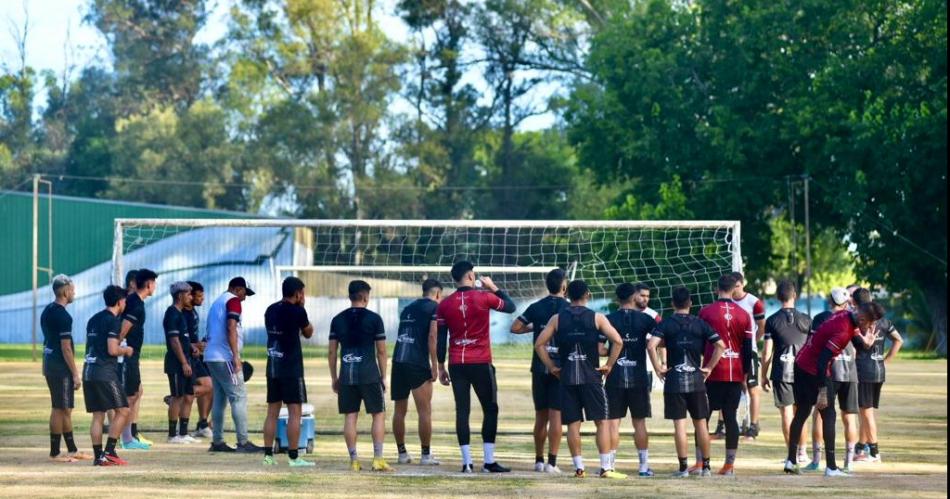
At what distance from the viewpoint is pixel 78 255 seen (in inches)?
2516

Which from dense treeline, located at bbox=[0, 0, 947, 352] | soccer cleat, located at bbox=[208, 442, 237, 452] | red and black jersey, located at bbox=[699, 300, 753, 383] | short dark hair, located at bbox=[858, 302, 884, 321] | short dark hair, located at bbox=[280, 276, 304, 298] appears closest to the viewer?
short dark hair, located at bbox=[858, 302, 884, 321]

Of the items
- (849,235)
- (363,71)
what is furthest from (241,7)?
(849,235)

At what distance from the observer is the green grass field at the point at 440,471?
13.3 metres

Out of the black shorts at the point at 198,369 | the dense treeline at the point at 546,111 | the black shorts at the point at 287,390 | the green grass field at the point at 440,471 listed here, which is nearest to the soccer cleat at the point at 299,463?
the green grass field at the point at 440,471

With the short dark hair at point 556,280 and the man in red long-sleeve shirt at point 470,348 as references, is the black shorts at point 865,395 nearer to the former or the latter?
the short dark hair at point 556,280

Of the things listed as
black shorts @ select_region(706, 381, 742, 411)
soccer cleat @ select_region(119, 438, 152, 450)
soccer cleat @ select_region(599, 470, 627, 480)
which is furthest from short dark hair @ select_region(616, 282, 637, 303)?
soccer cleat @ select_region(119, 438, 152, 450)

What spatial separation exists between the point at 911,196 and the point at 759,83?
23.3 ft

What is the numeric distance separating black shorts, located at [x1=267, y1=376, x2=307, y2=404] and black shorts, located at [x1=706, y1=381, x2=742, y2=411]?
4051 millimetres

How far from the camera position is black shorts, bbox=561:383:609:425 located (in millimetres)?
14516

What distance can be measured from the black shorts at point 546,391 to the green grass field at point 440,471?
692mm

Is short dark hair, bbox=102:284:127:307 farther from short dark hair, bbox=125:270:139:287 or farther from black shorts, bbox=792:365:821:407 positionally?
black shorts, bbox=792:365:821:407

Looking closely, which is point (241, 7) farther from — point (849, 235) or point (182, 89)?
point (849, 235)

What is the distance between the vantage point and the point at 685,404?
14766 millimetres

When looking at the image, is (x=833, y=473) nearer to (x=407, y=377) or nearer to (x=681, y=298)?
(x=681, y=298)
